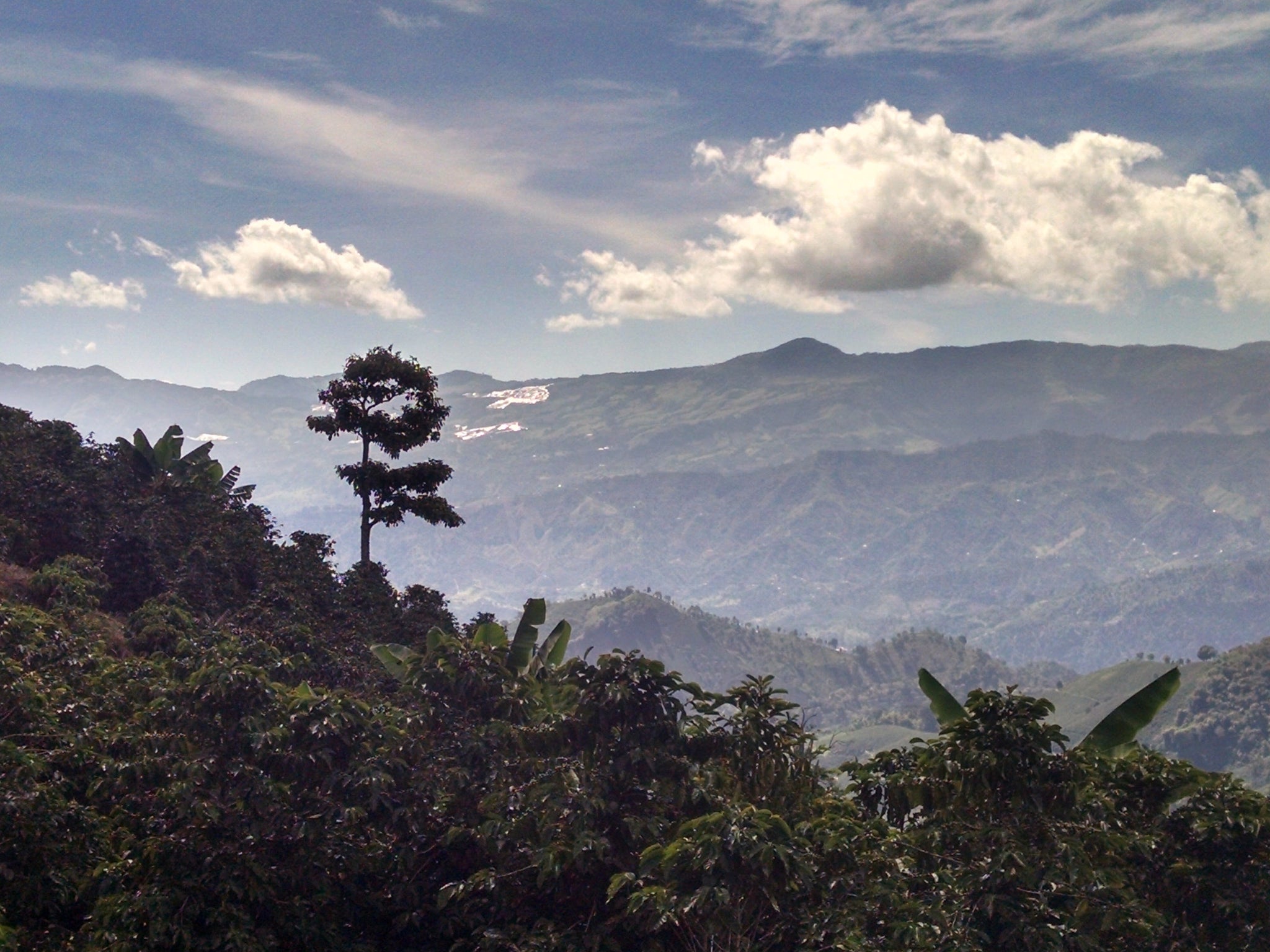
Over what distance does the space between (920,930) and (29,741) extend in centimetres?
1523

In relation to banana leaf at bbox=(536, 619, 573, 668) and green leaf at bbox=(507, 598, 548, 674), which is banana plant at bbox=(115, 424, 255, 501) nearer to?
green leaf at bbox=(507, 598, 548, 674)

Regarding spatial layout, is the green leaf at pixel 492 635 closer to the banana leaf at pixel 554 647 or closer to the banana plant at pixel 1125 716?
the banana leaf at pixel 554 647

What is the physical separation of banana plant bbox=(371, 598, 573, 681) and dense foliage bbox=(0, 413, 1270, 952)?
4.11m

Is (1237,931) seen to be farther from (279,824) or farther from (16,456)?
(16,456)

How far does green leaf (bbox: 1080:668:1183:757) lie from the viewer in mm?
21641

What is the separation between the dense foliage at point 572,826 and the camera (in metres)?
16.1

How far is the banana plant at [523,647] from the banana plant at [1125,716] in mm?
8744

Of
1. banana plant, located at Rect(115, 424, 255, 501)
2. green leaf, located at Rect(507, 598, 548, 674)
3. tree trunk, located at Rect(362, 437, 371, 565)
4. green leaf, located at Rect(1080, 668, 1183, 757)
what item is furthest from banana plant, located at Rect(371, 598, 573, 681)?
banana plant, located at Rect(115, 424, 255, 501)

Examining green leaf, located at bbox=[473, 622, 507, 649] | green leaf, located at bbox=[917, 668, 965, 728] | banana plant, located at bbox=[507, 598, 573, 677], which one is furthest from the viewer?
banana plant, located at bbox=[507, 598, 573, 677]

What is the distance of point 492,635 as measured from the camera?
27.5 metres

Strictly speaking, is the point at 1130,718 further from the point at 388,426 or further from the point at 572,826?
the point at 388,426

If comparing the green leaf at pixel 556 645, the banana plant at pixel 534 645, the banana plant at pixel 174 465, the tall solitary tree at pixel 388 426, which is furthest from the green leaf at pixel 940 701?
the banana plant at pixel 174 465

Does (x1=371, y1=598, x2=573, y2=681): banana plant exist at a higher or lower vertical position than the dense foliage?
higher

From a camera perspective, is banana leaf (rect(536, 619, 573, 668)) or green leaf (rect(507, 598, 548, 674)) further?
banana leaf (rect(536, 619, 573, 668))
